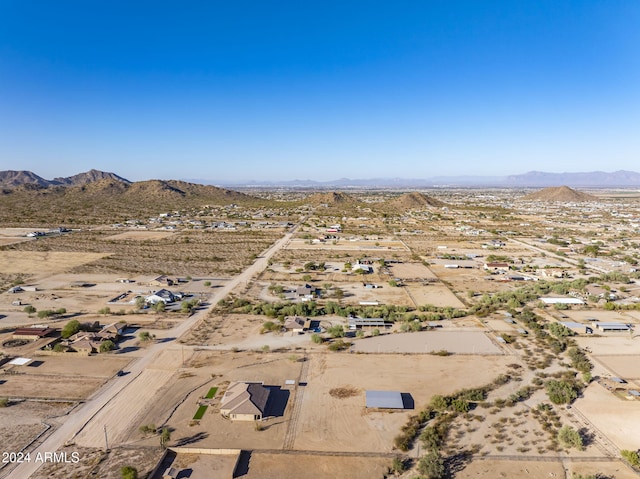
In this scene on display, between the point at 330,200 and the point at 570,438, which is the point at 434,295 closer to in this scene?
the point at 570,438

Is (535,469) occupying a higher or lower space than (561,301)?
lower

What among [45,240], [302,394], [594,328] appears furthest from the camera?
[45,240]

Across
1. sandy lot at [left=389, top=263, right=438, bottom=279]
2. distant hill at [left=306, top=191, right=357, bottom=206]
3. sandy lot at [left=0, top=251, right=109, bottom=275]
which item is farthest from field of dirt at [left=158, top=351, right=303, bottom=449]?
distant hill at [left=306, top=191, right=357, bottom=206]

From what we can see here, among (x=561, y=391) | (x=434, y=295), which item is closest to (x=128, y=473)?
(x=561, y=391)

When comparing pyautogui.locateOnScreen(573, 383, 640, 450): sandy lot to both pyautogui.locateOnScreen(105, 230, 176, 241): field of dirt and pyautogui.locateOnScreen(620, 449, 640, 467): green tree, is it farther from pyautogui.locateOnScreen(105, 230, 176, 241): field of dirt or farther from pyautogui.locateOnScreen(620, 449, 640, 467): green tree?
pyautogui.locateOnScreen(105, 230, 176, 241): field of dirt

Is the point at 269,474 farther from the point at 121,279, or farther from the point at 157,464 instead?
the point at 121,279

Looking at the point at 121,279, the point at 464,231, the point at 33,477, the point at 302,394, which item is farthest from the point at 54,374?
the point at 464,231
